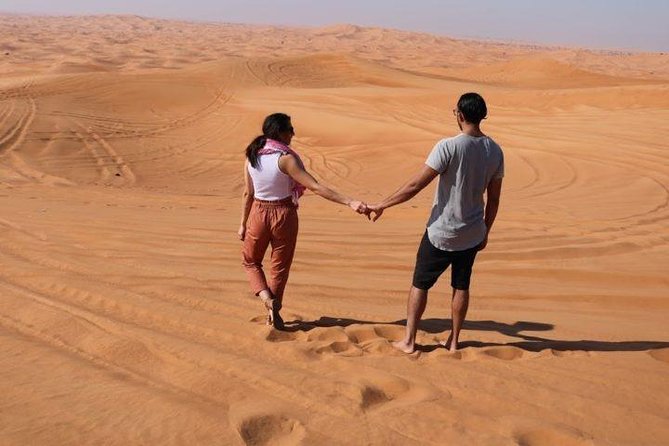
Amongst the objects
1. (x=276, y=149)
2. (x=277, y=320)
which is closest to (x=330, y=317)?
(x=277, y=320)

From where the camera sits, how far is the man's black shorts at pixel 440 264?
11.7 ft

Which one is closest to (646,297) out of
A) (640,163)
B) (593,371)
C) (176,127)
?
(593,371)

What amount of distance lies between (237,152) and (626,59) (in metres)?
54.1

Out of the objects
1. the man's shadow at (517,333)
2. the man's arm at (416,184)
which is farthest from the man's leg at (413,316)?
the man's arm at (416,184)

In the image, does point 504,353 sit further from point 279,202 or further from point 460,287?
point 279,202

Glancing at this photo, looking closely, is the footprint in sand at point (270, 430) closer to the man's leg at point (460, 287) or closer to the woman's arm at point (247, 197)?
the man's leg at point (460, 287)

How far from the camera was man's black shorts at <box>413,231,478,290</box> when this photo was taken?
3.55m

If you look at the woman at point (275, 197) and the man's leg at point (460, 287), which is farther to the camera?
the woman at point (275, 197)

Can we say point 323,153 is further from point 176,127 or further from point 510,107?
point 510,107

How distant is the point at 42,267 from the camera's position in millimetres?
4863

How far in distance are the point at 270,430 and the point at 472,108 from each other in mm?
1790

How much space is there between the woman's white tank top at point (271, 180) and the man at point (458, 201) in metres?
0.58

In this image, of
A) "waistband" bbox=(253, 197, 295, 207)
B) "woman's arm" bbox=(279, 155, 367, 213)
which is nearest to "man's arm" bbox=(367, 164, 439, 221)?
"woman's arm" bbox=(279, 155, 367, 213)

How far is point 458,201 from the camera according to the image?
11.3 ft
